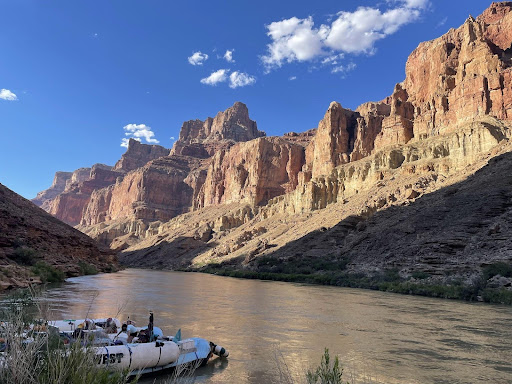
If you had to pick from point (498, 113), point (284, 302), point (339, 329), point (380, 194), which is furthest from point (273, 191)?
point (339, 329)

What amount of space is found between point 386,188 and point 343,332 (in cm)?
5266

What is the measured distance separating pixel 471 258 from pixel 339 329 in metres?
20.5

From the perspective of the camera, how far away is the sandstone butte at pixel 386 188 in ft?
128

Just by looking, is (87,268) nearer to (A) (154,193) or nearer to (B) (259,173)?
(B) (259,173)

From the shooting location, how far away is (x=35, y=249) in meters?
39.1

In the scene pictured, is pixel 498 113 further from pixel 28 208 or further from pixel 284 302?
pixel 28 208

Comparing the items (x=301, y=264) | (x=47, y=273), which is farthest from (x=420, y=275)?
(x=47, y=273)

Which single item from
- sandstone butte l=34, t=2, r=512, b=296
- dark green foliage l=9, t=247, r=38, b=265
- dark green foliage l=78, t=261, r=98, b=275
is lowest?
dark green foliage l=78, t=261, r=98, b=275

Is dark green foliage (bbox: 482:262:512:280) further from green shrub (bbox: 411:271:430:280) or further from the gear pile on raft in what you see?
the gear pile on raft

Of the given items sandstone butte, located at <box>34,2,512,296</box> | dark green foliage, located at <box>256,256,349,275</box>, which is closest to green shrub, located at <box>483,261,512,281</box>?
sandstone butte, located at <box>34,2,512,296</box>

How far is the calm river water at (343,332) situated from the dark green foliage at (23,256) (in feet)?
38.9

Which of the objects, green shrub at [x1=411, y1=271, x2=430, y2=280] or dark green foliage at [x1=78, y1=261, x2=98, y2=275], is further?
dark green foliage at [x1=78, y1=261, x2=98, y2=275]

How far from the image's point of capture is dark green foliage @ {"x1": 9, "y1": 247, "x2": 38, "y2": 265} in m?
35.2

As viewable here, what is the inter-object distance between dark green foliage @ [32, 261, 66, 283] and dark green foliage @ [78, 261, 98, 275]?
9729 millimetres
